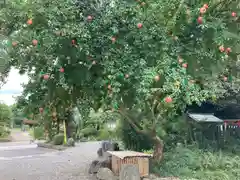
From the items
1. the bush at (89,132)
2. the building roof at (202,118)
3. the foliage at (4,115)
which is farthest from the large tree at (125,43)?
the foliage at (4,115)

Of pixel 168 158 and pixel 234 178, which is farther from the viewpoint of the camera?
pixel 168 158

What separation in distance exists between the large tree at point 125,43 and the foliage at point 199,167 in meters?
2.89

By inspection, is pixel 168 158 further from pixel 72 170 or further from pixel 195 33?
pixel 195 33

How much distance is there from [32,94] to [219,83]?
6041 millimetres

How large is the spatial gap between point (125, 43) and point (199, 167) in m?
4.69

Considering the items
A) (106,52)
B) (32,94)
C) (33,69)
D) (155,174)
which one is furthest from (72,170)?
(106,52)

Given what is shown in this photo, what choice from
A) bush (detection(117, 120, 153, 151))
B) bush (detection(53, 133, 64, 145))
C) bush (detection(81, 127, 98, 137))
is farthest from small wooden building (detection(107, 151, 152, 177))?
bush (detection(81, 127, 98, 137))

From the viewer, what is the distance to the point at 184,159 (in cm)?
941

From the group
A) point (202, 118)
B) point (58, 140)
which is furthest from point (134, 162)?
point (58, 140)

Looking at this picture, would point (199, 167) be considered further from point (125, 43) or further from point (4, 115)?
point (4, 115)

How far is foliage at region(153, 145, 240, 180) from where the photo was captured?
27.3 ft

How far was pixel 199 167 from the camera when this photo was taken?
8914mm

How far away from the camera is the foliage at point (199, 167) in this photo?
8320 millimetres

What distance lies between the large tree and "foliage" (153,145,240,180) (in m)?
2.89
